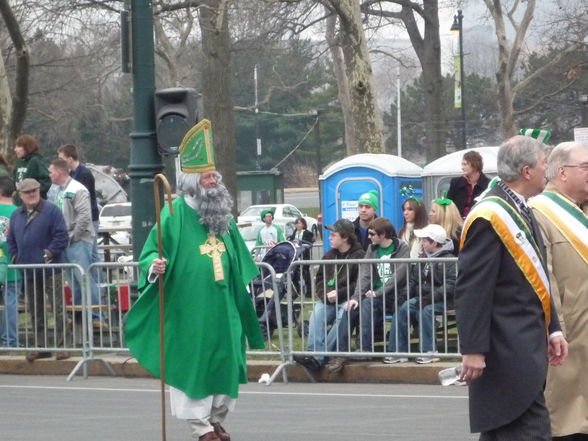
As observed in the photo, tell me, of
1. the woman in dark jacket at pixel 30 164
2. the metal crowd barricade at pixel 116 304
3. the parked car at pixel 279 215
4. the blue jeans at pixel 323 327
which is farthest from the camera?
the parked car at pixel 279 215

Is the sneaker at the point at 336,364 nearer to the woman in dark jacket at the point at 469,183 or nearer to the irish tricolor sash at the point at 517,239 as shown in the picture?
the woman in dark jacket at the point at 469,183

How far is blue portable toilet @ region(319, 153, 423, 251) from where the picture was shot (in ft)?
65.9

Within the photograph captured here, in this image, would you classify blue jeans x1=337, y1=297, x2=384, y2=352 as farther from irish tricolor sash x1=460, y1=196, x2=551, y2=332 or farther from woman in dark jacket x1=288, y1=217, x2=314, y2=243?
woman in dark jacket x1=288, y1=217, x2=314, y2=243

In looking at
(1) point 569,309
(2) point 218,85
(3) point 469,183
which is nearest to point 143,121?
(3) point 469,183

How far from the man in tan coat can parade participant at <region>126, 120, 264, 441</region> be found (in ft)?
8.49

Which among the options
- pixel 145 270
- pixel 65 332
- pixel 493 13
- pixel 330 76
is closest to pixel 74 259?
pixel 65 332

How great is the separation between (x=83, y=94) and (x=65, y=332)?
1554 inches

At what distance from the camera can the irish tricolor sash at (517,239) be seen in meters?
5.46

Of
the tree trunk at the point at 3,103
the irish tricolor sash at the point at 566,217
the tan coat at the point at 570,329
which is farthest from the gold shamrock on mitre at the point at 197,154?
the tree trunk at the point at 3,103

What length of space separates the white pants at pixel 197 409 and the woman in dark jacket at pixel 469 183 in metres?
5.91

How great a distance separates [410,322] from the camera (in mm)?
11492

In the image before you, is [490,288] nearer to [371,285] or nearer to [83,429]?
[83,429]

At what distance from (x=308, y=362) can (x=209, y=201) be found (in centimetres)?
390

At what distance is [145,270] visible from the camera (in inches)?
321
